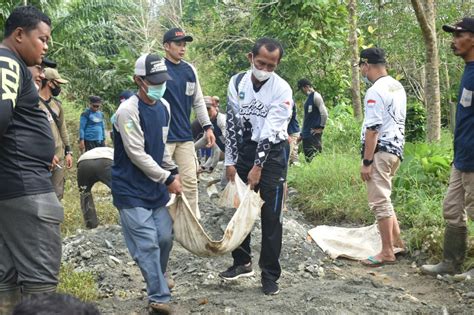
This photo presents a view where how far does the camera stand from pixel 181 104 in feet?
20.1

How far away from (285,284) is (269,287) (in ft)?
1.78

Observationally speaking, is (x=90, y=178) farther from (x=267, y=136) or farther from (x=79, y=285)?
(x=267, y=136)

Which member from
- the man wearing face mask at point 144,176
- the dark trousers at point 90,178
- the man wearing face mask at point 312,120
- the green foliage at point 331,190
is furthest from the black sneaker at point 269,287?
the man wearing face mask at point 312,120

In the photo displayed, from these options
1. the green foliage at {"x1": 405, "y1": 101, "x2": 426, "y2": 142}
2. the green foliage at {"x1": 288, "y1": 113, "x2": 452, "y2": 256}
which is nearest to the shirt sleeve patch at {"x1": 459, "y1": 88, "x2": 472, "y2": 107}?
the green foliage at {"x1": 288, "y1": 113, "x2": 452, "y2": 256}

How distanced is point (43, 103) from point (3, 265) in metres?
2.90

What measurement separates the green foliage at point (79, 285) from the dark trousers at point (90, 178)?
1996 mm

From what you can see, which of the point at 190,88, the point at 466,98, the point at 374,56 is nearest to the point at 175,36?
the point at 190,88

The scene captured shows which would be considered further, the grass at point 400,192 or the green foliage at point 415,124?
the green foliage at point 415,124

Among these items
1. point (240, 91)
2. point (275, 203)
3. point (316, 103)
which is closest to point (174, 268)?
point (275, 203)

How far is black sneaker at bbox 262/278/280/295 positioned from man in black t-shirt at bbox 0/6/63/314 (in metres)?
2.04

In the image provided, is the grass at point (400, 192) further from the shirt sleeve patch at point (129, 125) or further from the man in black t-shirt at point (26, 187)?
the man in black t-shirt at point (26, 187)

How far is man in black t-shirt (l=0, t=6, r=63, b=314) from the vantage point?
3.25 metres

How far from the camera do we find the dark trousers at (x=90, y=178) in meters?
7.11

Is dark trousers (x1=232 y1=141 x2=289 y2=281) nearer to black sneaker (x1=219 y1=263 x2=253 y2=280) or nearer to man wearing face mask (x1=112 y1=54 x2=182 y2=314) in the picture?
black sneaker (x1=219 y1=263 x2=253 y2=280)
